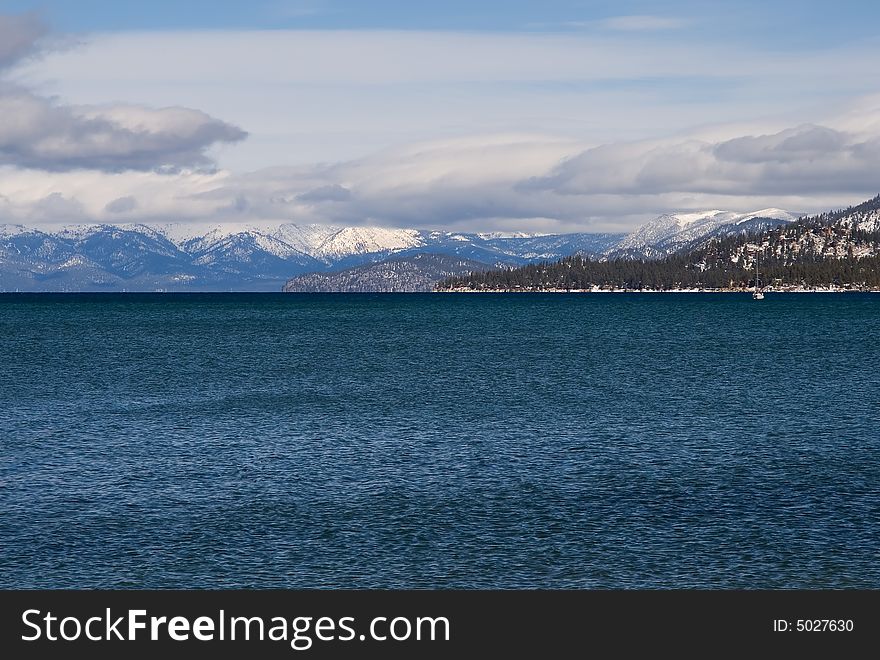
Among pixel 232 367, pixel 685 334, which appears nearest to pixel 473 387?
pixel 232 367

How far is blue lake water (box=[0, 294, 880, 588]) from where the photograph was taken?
133 feet

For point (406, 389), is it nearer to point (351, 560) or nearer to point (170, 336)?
point (351, 560)

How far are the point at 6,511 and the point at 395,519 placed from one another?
16.7 meters

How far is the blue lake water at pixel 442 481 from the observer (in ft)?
133

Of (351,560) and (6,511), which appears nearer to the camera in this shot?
(351,560)

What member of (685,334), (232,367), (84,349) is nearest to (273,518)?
→ (232,367)

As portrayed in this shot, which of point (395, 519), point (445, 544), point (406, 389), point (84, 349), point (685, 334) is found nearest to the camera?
point (445, 544)

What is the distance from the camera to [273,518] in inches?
1864

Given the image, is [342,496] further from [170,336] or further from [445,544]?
[170,336]

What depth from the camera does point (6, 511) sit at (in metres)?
48.0

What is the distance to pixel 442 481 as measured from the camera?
178 feet
